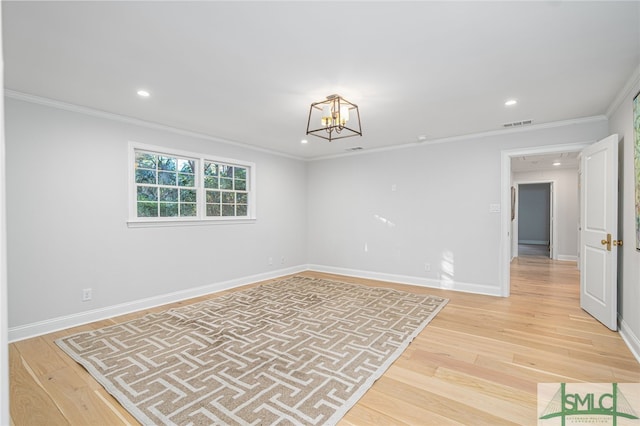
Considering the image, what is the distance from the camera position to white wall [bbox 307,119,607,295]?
4.77 metres

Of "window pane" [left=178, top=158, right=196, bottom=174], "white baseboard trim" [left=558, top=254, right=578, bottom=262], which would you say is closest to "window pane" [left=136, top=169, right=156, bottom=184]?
"window pane" [left=178, top=158, right=196, bottom=174]

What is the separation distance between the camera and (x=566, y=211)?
7.88 meters

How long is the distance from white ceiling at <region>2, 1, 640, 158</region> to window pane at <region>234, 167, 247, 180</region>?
164 centimetres

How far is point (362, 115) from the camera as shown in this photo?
3.95 meters

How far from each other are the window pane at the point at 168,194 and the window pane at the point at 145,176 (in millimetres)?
185

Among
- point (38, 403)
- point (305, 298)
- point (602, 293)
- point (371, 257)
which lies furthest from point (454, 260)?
point (38, 403)

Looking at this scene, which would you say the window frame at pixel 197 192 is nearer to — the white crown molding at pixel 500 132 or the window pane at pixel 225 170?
the window pane at pixel 225 170

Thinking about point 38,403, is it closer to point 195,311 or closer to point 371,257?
point 195,311

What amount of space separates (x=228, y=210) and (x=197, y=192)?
2.20 ft

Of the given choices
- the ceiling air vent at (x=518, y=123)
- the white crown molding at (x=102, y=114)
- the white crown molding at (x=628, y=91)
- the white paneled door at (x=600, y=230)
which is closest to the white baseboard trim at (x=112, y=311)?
the white crown molding at (x=102, y=114)

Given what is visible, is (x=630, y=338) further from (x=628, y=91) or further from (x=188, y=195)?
(x=188, y=195)

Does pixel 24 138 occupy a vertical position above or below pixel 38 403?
above

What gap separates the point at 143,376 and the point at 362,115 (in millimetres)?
3481

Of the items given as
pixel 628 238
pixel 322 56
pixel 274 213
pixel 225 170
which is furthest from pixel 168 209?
pixel 628 238
